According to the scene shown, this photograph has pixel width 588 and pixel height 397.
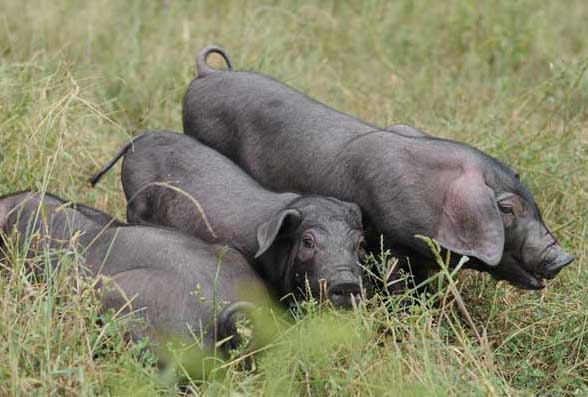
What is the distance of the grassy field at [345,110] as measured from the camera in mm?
4352

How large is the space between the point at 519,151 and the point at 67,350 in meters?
3.36

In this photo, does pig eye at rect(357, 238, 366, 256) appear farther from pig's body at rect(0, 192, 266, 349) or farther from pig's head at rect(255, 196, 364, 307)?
pig's body at rect(0, 192, 266, 349)

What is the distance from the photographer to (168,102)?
738 centimetres

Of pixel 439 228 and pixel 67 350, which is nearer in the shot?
pixel 67 350

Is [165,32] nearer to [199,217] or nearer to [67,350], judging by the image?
[199,217]

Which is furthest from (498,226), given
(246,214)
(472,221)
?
(246,214)

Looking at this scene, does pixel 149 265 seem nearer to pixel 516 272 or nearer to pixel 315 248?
pixel 315 248

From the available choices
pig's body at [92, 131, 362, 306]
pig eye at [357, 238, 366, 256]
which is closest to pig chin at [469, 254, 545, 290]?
pig eye at [357, 238, 366, 256]

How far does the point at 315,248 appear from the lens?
5.02 meters

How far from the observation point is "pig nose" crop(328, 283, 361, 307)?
15.9 ft

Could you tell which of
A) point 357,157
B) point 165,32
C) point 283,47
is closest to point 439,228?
point 357,157

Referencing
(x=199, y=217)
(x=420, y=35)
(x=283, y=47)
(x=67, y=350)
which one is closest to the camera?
(x=67, y=350)

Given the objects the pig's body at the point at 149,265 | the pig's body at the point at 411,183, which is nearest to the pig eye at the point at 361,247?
the pig's body at the point at 411,183

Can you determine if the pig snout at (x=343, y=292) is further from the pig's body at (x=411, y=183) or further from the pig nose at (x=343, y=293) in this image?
the pig's body at (x=411, y=183)
